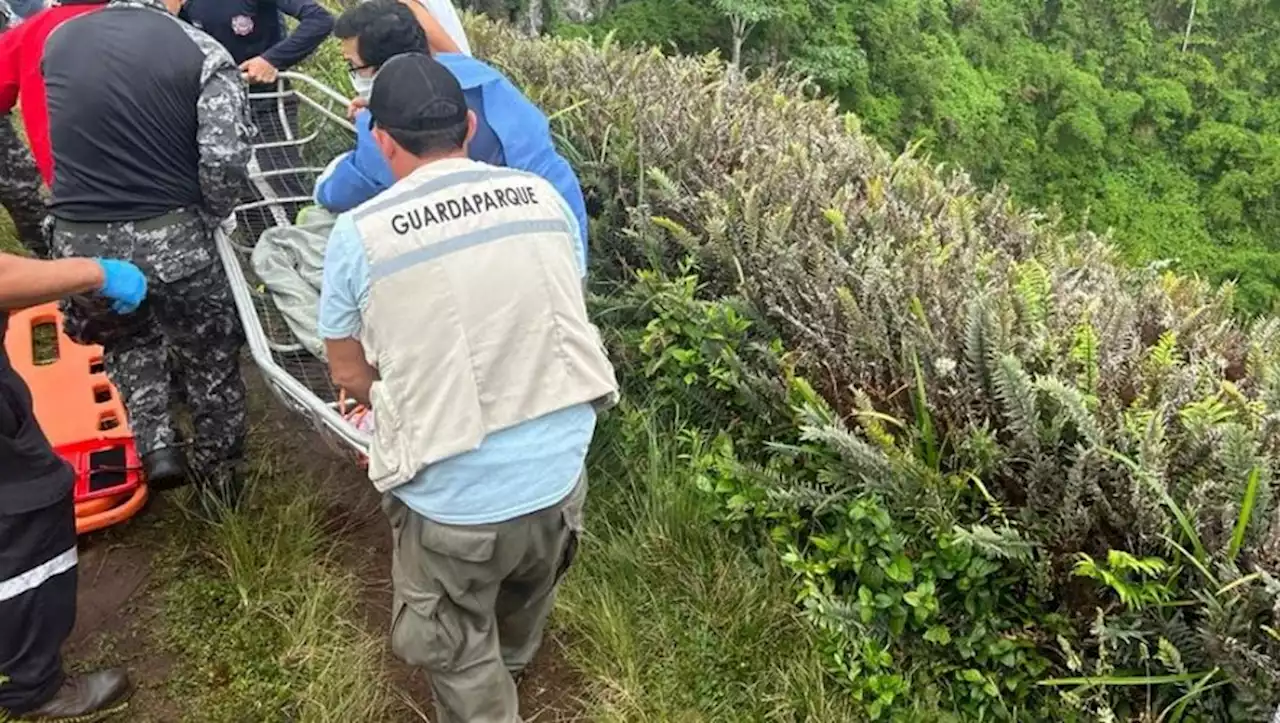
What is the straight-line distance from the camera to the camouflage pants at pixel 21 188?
4.55 meters

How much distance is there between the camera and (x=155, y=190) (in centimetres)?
300

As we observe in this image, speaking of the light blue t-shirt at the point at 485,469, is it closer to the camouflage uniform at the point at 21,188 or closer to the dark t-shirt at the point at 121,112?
the dark t-shirt at the point at 121,112

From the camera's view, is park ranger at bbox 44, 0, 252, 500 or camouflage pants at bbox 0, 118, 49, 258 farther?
camouflage pants at bbox 0, 118, 49, 258

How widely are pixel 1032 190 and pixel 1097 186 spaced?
1.49 m

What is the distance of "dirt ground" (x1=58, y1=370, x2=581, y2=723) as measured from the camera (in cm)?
275

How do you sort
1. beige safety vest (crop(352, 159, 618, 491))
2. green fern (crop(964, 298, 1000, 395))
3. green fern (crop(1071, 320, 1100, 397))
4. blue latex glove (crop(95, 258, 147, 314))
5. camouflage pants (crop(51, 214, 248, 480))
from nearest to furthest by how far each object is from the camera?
beige safety vest (crop(352, 159, 618, 491)) → green fern (crop(1071, 320, 1100, 397)) → green fern (crop(964, 298, 1000, 395)) → blue latex glove (crop(95, 258, 147, 314)) → camouflage pants (crop(51, 214, 248, 480))

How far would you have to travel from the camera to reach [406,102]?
2.04 meters

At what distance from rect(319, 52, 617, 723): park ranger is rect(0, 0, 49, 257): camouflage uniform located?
332 centimetres

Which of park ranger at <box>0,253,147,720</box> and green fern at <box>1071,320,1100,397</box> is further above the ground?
green fern at <box>1071,320,1100,397</box>

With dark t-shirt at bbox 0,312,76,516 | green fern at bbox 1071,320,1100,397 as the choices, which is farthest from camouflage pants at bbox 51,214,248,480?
green fern at bbox 1071,320,1100,397

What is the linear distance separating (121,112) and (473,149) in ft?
3.43

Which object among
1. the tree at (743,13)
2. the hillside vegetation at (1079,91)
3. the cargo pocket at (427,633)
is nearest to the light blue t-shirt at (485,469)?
the cargo pocket at (427,633)

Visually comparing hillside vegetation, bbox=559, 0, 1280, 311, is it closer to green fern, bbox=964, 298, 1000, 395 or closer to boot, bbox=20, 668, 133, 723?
green fern, bbox=964, 298, 1000, 395

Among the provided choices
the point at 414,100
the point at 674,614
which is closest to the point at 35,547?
the point at 414,100
